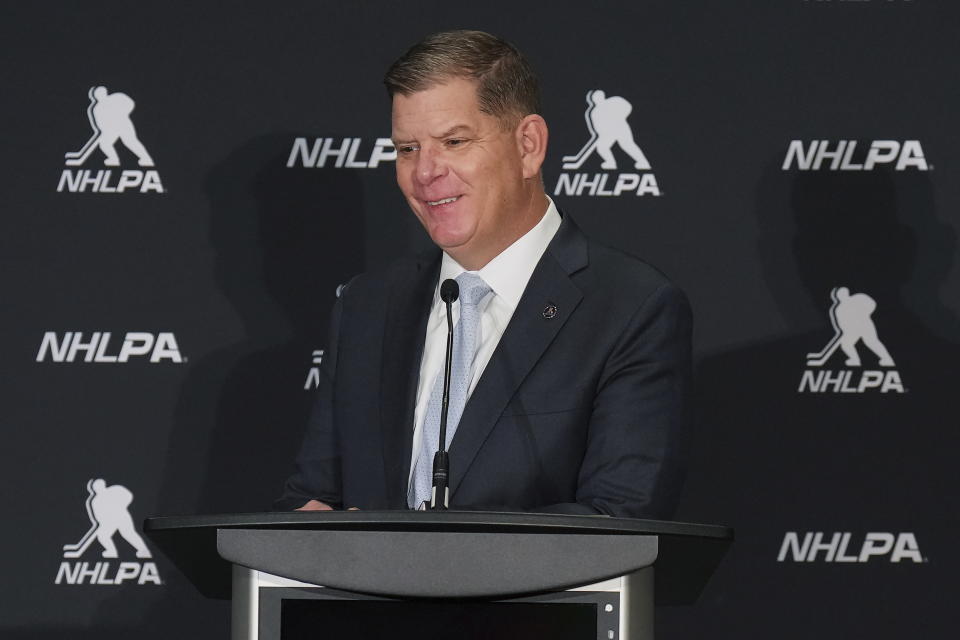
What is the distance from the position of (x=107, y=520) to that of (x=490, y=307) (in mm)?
1873

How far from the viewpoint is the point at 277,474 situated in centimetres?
409

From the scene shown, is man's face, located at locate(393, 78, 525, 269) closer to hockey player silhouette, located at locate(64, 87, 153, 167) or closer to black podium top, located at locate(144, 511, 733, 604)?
black podium top, located at locate(144, 511, 733, 604)

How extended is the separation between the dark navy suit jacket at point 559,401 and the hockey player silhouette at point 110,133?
68.1 inches

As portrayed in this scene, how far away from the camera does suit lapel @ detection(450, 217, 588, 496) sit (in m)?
2.44

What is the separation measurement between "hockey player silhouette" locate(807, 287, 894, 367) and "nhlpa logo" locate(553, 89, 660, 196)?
0.66 m

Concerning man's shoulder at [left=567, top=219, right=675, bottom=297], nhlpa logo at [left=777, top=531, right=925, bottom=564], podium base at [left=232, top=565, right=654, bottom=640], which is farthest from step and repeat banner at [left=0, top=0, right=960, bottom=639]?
podium base at [left=232, top=565, right=654, bottom=640]

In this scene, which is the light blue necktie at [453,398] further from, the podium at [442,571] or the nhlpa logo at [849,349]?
the nhlpa logo at [849,349]

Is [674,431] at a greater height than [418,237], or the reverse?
[418,237]

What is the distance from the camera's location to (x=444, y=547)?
5.38ft

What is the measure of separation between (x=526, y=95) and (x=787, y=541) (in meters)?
1.89

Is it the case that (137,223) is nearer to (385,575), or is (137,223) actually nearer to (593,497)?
(593,497)

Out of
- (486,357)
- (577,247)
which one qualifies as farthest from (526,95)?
(486,357)

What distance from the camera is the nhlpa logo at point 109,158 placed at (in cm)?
416

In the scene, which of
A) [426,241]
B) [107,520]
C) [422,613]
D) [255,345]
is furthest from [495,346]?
[107,520]
